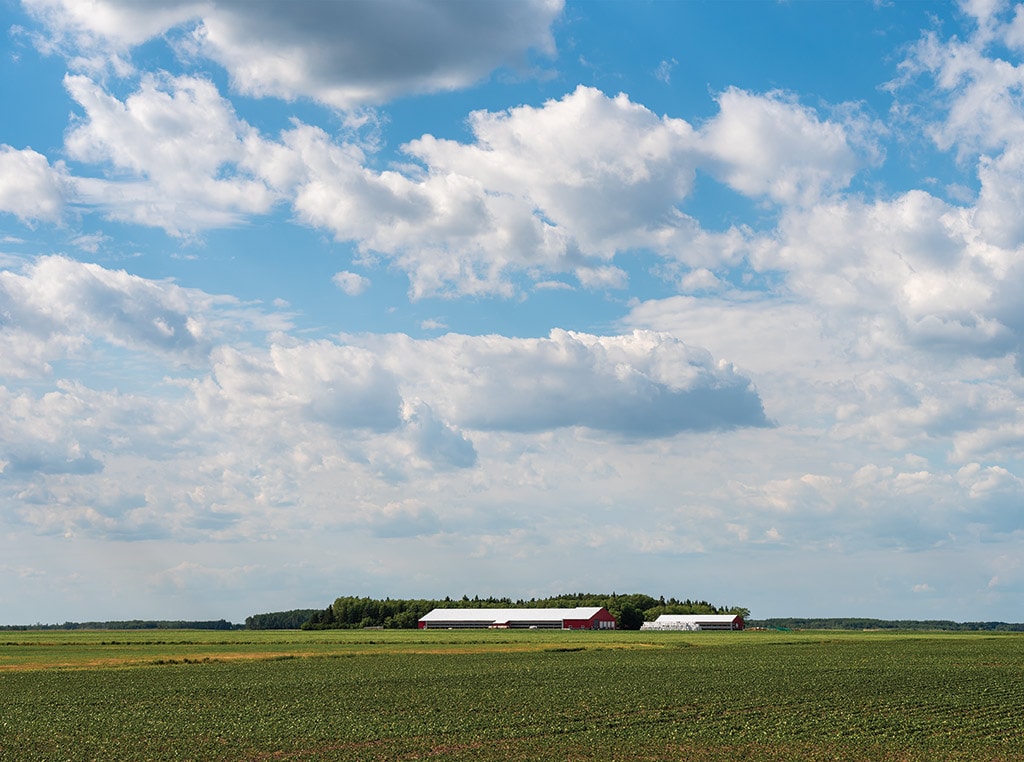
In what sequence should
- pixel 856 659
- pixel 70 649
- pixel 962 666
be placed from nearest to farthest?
1. pixel 962 666
2. pixel 856 659
3. pixel 70 649

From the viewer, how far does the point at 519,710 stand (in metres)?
49.2

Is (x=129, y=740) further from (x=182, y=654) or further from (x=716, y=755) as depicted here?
(x=182, y=654)

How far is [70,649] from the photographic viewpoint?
12244 cm

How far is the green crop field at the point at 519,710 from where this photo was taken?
38.2 meters

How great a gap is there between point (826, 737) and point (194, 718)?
1148 inches

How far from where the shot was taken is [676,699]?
53.4 m

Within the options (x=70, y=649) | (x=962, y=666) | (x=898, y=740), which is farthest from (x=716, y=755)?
(x=70, y=649)

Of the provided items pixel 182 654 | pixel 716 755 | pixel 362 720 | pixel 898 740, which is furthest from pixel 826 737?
pixel 182 654

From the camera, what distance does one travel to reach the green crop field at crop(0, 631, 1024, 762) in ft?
125

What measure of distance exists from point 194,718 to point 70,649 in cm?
8575

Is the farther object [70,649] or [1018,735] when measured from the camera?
[70,649]

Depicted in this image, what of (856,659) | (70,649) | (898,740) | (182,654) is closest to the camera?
(898,740)

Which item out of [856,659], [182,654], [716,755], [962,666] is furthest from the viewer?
[182,654]

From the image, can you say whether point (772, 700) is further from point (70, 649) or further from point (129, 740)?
point (70, 649)
